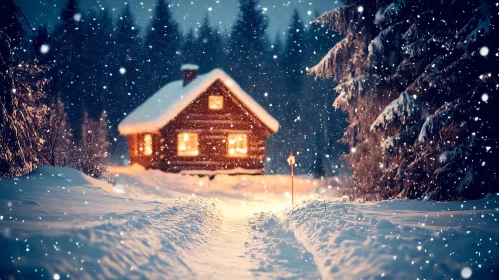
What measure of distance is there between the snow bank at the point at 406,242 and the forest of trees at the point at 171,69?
3167 cm

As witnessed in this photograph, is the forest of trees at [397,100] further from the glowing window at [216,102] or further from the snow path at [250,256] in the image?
the glowing window at [216,102]

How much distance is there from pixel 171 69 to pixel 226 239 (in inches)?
1712

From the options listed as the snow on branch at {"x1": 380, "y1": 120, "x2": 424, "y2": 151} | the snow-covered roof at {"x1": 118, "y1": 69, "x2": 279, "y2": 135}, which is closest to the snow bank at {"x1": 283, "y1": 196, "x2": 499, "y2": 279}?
the snow on branch at {"x1": 380, "y1": 120, "x2": 424, "y2": 151}

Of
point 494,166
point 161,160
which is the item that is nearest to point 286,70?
point 161,160

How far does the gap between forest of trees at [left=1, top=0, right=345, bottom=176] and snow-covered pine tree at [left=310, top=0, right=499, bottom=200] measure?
26.3 metres

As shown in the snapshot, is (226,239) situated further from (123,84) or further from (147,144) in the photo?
(123,84)

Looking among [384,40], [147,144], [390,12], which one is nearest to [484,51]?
[390,12]

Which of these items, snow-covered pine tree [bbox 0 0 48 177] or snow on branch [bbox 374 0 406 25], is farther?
snow on branch [bbox 374 0 406 25]

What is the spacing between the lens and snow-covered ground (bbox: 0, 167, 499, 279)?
5.21 m

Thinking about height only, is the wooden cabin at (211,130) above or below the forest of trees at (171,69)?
below

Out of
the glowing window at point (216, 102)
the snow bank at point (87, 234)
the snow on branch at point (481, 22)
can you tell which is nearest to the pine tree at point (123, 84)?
the glowing window at point (216, 102)

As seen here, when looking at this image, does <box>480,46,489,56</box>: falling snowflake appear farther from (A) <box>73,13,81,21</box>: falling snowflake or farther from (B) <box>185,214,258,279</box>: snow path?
(A) <box>73,13,81,21</box>: falling snowflake

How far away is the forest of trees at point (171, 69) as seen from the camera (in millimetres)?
43781

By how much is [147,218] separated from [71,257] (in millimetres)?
2580
